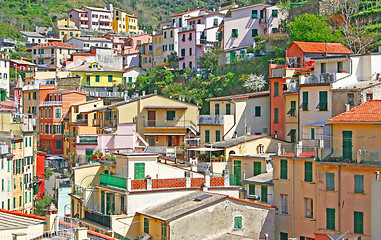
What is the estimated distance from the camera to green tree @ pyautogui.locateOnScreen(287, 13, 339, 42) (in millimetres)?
57594

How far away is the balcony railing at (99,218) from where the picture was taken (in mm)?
36438

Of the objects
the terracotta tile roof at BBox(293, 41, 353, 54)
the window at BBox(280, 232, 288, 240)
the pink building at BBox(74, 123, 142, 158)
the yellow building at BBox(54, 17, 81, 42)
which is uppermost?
the yellow building at BBox(54, 17, 81, 42)

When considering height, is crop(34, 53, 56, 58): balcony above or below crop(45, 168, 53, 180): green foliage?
above

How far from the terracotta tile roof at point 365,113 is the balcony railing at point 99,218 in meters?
13.0

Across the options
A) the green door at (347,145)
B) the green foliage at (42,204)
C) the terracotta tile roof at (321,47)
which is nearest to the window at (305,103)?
the terracotta tile roof at (321,47)

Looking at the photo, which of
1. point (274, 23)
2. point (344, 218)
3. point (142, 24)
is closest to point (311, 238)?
point (344, 218)

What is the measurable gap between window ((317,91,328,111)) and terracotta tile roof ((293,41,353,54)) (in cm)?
824

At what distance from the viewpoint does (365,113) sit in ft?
121

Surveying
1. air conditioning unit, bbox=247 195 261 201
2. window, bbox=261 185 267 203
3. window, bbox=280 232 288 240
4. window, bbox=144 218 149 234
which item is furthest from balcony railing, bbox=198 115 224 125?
window, bbox=144 218 149 234

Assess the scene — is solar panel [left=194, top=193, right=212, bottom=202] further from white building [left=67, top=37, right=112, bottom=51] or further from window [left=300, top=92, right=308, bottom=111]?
white building [left=67, top=37, right=112, bottom=51]

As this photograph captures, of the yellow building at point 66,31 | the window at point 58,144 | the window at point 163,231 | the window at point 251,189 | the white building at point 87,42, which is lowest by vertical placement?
the window at point 163,231

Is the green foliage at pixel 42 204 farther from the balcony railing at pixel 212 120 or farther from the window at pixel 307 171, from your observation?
the window at pixel 307 171

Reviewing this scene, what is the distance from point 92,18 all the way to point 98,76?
59.3m

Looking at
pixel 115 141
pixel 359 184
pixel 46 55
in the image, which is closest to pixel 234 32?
pixel 115 141
